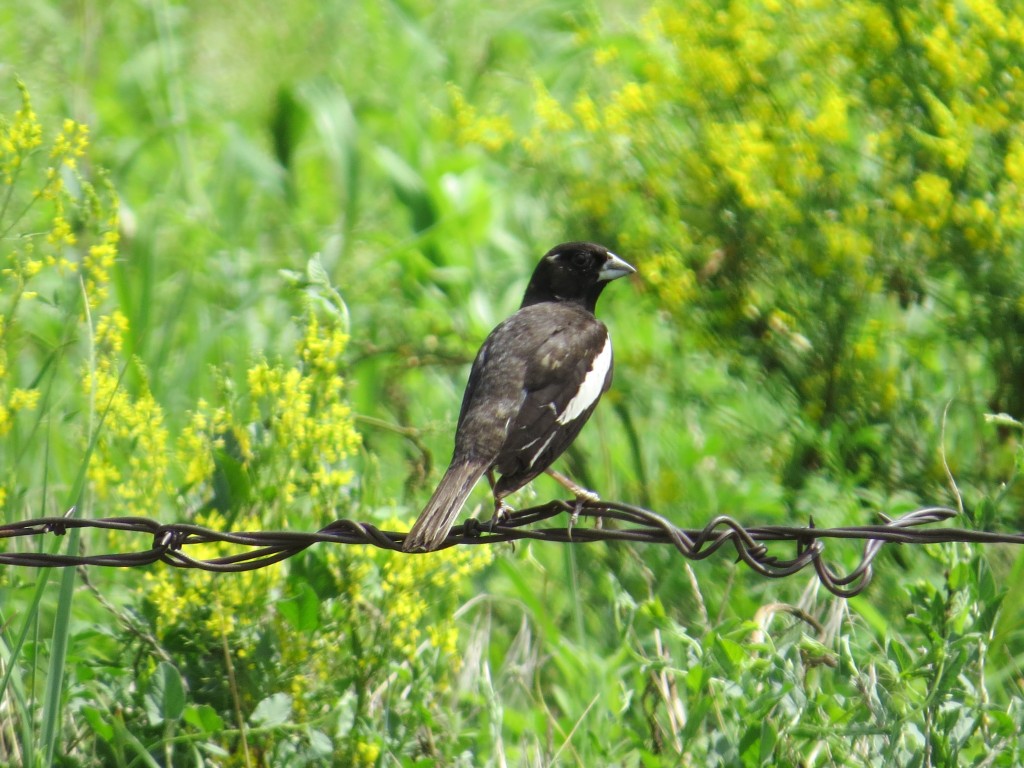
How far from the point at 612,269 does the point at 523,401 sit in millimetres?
1050

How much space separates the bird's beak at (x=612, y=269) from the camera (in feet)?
15.3

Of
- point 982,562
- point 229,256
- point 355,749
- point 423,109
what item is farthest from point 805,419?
point 423,109

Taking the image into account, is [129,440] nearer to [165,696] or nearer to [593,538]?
[165,696]

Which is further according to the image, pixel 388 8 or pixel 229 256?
pixel 388 8

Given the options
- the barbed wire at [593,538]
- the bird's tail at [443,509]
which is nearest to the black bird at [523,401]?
the bird's tail at [443,509]

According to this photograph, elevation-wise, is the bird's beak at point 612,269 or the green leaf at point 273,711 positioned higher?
the bird's beak at point 612,269

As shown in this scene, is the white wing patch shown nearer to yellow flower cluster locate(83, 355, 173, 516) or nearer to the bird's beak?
the bird's beak

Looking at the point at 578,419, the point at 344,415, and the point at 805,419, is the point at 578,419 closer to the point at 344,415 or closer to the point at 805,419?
the point at 344,415

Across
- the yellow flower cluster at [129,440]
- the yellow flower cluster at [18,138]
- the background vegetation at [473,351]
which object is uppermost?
the yellow flower cluster at [18,138]

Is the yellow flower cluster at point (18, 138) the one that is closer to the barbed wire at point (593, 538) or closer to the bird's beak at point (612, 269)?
the barbed wire at point (593, 538)

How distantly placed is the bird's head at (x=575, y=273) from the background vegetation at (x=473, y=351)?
439 millimetres

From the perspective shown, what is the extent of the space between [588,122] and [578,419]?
199cm

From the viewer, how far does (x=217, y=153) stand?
27.3 ft

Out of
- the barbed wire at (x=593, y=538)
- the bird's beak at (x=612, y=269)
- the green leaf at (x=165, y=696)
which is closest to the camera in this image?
the barbed wire at (x=593, y=538)
